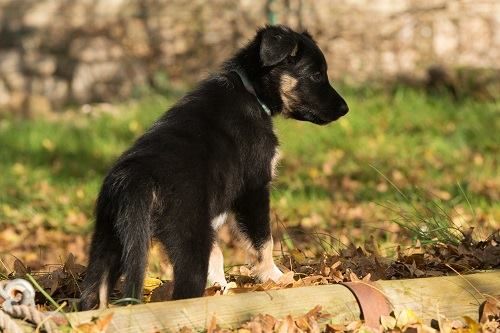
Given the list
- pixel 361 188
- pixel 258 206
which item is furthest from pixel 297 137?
pixel 258 206

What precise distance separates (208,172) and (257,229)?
0.76 metres

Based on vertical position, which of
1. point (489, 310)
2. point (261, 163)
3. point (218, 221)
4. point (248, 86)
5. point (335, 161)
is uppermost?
point (248, 86)

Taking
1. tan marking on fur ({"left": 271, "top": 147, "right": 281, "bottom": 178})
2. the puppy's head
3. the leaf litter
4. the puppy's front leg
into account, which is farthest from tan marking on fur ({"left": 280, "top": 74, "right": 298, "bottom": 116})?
the leaf litter

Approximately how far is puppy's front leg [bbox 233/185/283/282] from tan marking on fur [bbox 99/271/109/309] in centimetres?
100

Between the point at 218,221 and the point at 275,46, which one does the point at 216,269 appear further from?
the point at 275,46

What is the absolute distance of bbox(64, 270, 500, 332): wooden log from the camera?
3527mm

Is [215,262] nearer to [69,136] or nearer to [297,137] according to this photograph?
[297,137]

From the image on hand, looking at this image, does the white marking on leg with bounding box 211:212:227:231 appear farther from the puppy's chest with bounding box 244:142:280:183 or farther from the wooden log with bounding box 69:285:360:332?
the wooden log with bounding box 69:285:360:332

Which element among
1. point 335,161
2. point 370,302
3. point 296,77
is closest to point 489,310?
point 370,302

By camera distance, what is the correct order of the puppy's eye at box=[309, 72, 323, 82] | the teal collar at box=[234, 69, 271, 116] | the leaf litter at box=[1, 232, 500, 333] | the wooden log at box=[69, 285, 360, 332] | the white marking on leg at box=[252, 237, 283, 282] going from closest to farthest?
the wooden log at box=[69, 285, 360, 332] < the leaf litter at box=[1, 232, 500, 333] < the white marking on leg at box=[252, 237, 283, 282] < the teal collar at box=[234, 69, 271, 116] < the puppy's eye at box=[309, 72, 323, 82]

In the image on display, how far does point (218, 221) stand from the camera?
14.6ft

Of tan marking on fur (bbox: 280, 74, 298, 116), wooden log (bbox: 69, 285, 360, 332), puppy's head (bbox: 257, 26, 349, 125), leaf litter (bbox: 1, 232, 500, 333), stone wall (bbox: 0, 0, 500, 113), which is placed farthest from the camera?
stone wall (bbox: 0, 0, 500, 113)

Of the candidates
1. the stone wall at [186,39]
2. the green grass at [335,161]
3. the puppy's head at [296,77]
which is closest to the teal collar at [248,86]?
the puppy's head at [296,77]

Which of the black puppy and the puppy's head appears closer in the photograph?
the black puppy
